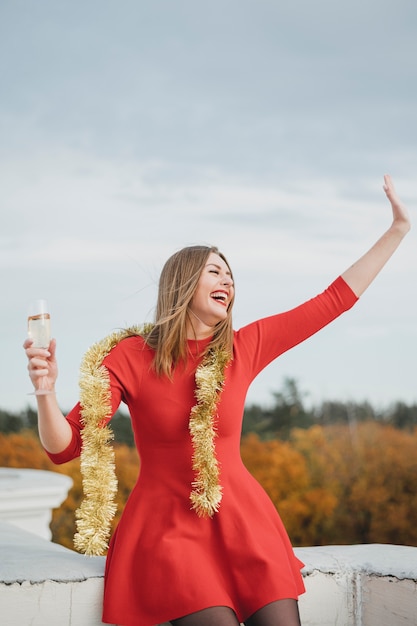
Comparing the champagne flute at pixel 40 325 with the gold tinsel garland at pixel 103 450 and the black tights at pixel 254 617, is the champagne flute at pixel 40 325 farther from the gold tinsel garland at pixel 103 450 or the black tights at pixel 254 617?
the black tights at pixel 254 617

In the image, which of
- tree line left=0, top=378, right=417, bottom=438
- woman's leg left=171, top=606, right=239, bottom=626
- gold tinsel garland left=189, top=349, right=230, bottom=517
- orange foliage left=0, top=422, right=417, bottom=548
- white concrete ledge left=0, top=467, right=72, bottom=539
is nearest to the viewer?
woman's leg left=171, top=606, right=239, bottom=626

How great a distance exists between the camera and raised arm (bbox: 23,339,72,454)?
2072 millimetres

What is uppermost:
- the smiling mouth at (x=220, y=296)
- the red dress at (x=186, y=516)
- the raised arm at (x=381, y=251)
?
the raised arm at (x=381, y=251)

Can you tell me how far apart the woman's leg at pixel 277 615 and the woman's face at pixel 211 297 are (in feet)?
2.61

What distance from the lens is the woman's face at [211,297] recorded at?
240 centimetres

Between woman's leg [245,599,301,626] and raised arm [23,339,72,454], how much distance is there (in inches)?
26.6

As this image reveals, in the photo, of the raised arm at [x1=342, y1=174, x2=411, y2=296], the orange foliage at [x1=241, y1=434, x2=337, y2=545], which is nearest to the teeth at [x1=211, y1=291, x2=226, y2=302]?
the raised arm at [x1=342, y1=174, x2=411, y2=296]

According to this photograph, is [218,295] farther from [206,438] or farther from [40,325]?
[40,325]

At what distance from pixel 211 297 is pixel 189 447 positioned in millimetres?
456

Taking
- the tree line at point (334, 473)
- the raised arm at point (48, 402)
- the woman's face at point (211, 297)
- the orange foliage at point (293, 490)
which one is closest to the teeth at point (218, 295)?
the woman's face at point (211, 297)

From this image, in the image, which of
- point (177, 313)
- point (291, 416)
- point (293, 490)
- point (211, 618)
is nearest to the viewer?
point (211, 618)

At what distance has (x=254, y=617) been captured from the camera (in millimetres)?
2111

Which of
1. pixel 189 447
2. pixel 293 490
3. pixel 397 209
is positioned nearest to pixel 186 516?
pixel 189 447

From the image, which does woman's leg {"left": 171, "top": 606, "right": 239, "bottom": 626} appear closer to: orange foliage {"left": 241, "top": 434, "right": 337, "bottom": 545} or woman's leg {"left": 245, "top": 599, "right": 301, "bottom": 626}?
woman's leg {"left": 245, "top": 599, "right": 301, "bottom": 626}
